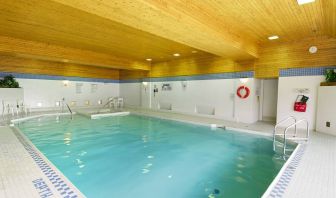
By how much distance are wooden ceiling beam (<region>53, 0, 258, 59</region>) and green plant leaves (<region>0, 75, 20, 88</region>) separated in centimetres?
787

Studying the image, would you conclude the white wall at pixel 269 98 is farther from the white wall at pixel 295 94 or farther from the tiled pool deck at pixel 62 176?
the tiled pool deck at pixel 62 176

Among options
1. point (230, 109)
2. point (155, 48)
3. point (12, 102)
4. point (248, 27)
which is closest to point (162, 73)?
point (155, 48)

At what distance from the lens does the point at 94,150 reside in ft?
14.3

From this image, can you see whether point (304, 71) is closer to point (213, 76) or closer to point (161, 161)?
point (213, 76)

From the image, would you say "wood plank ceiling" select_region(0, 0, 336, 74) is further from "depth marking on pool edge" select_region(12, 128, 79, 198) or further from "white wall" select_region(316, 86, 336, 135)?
"depth marking on pool edge" select_region(12, 128, 79, 198)

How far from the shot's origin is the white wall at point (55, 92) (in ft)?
31.4

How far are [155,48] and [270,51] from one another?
4.08m

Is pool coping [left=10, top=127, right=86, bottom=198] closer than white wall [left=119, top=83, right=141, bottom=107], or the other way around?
pool coping [left=10, top=127, right=86, bottom=198]

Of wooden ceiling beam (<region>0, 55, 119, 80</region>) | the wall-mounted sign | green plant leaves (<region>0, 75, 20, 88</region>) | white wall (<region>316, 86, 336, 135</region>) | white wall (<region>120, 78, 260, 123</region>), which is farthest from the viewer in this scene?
the wall-mounted sign

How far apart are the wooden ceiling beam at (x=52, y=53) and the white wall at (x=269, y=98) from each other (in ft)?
21.4

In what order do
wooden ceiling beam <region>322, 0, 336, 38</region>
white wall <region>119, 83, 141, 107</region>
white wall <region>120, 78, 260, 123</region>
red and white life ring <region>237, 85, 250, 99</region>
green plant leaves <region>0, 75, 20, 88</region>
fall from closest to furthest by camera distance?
wooden ceiling beam <region>322, 0, 336, 38</region> < red and white life ring <region>237, 85, 250, 99</region> < white wall <region>120, 78, 260, 123</region> < green plant leaves <region>0, 75, 20, 88</region> < white wall <region>119, 83, 141, 107</region>

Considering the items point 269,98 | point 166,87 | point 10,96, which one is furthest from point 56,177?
point 269,98

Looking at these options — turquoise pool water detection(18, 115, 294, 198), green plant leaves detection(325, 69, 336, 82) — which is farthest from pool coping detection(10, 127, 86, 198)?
green plant leaves detection(325, 69, 336, 82)

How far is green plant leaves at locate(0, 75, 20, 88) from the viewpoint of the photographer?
8156 millimetres
